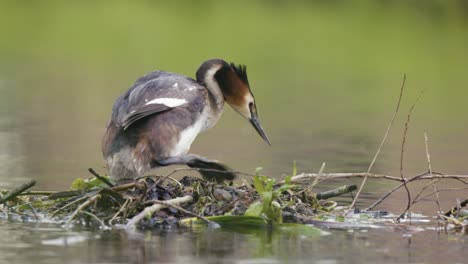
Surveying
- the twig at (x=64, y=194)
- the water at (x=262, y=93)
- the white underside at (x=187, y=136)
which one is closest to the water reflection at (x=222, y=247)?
the water at (x=262, y=93)

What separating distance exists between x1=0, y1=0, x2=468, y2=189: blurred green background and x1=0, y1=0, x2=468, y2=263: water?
0.04m

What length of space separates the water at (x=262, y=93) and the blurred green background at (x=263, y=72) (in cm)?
4

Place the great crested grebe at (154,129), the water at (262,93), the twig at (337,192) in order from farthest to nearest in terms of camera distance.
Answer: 1. the twig at (337,192)
2. the great crested grebe at (154,129)
3. the water at (262,93)

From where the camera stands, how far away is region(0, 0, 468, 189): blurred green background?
15.2 metres

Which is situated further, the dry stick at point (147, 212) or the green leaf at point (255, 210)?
the green leaf at point (255, 210)

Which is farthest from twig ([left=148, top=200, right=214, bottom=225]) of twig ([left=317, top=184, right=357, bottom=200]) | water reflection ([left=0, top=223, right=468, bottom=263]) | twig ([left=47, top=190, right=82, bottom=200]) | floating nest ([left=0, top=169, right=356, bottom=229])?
twig ([left=317, top=184, right=357, bottom=200])

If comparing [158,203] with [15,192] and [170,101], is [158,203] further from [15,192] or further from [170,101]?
[170,101]

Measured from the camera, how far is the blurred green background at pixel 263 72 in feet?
49.8

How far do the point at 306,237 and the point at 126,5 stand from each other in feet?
80.6

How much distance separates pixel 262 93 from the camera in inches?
911

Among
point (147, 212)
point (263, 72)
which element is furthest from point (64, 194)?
point (263, 72)

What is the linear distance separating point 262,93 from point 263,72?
132 inches

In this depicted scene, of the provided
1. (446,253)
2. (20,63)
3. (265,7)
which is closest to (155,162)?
(446,253)

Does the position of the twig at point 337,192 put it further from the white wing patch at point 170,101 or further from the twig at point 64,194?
the twig at point 64,194
